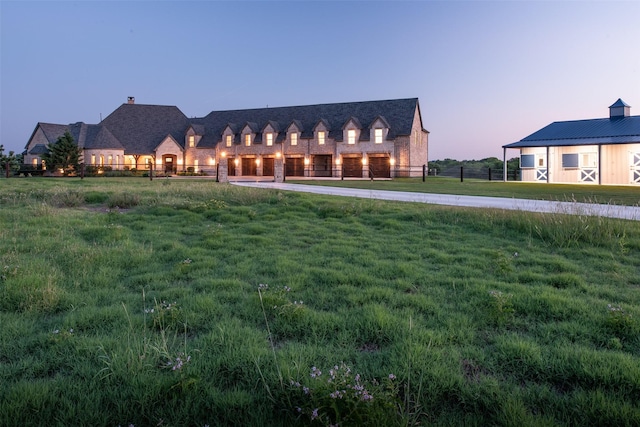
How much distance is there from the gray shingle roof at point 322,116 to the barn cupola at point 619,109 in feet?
57.0

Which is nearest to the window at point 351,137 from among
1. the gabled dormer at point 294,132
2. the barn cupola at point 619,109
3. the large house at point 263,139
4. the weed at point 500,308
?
the large house at point 263,139

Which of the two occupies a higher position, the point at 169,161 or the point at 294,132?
the point at 294,132

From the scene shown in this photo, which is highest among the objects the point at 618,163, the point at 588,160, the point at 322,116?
the point at 322,116

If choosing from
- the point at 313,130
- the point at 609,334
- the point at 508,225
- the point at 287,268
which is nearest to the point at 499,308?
the point at 609,334

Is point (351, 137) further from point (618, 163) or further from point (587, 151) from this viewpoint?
point (618, 163)

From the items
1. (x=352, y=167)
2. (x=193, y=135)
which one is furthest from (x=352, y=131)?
(x=193, y=135)

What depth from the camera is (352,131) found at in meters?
46.7

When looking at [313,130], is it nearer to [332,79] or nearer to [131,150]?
[332,79]

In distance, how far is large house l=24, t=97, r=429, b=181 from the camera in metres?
45.8

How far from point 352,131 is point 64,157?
95.6 feet

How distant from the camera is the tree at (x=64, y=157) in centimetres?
4119

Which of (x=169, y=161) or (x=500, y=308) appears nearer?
(x=500, y=308)

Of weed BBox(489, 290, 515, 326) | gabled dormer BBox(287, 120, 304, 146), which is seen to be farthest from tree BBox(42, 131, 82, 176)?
weed BBox(489, 290, 515, 326)

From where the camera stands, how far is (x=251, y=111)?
5553 cm
